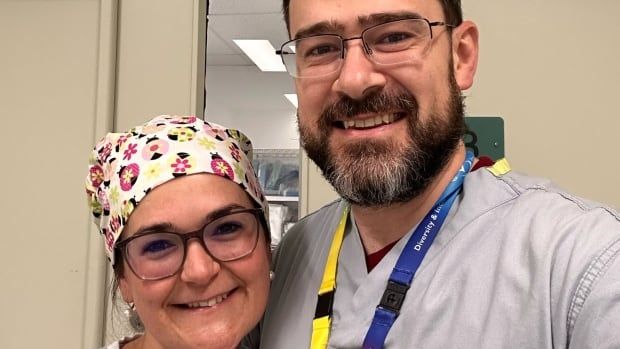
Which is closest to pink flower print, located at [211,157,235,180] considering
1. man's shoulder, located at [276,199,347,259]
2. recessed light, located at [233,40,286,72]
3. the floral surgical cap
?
the floral surgical cap

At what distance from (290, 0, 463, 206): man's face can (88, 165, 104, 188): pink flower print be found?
526mm

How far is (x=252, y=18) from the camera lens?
3.71m

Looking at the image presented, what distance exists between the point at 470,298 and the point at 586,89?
97cm

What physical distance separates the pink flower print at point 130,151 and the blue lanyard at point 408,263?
56cm

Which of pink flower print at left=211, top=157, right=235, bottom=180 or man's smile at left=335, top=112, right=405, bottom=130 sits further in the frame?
pink flower print at left=211, top=157, right=235, bottom=180

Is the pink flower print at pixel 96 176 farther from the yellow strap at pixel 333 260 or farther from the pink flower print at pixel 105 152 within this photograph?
the yellow strap at pixel 333 260

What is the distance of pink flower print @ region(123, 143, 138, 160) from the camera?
3.44ft

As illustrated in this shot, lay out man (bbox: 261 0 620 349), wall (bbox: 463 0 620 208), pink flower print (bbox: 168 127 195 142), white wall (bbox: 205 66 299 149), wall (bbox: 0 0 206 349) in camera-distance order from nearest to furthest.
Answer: man (bbox: 261 0 620 349)
pink flower print (bbox: 168 127 195 142)
wall (bbox: 463 0 620 208)
wall (bbox: 0 0 206 349)
white wall (bbox: 205 66 299 149)

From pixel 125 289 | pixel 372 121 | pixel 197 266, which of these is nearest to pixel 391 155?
pixel 372 121

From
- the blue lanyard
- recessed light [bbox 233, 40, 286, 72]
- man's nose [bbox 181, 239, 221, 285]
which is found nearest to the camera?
the blue lanyard

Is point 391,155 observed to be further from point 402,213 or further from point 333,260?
point 333,260

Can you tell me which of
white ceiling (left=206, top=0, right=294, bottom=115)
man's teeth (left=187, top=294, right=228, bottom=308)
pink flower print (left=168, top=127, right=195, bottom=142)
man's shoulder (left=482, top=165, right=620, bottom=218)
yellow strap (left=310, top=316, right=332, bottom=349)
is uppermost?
white ceiling (left=206, top=0, right=294, bottom=115)

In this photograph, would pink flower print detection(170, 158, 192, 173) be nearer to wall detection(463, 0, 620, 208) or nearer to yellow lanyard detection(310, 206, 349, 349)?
yellow lanyard detection(310, 206, 349, 349)

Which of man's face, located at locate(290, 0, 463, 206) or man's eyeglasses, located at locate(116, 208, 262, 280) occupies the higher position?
man's face, located at locate(290, 0, 463, 206)
